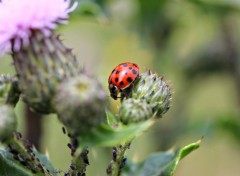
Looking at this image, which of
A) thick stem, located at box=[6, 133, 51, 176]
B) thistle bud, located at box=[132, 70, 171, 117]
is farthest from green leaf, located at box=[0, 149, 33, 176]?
thistle bud, located at box=[132, 70, 171, 117]

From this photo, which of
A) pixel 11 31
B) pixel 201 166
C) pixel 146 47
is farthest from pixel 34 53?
pixel 201 166

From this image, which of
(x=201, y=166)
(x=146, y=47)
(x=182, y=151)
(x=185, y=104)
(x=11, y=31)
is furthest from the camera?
(x=201, y=166)

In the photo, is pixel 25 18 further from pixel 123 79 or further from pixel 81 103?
pixel 123 79

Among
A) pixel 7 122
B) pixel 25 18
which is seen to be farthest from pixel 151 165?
pixel 25 18

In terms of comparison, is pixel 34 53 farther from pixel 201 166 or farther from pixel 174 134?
pixel 201 166

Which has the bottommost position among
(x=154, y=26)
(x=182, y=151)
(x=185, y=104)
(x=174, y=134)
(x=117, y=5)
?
(x=182, y=151)

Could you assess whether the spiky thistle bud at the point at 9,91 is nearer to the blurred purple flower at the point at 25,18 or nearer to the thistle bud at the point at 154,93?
the blurred purple flower at the point at 25,18

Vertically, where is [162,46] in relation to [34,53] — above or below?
above

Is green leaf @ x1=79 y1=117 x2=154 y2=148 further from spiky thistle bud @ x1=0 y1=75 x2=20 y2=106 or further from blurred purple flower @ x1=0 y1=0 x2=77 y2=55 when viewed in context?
blurred purple flower @ x1=0 y1=0 x2=77 y2=55
